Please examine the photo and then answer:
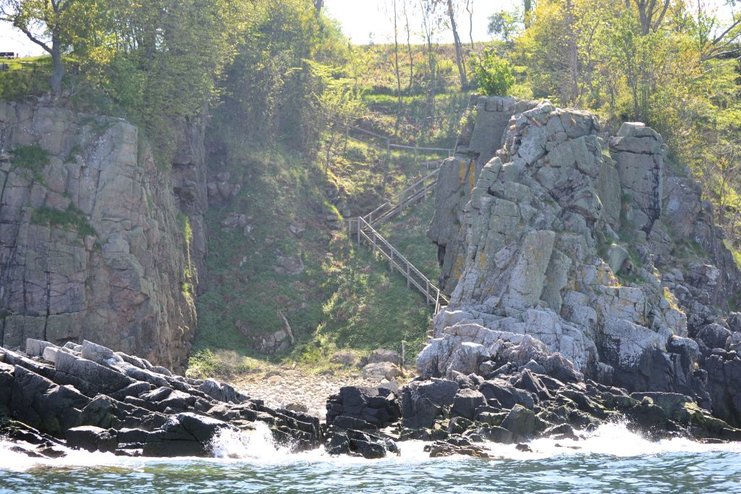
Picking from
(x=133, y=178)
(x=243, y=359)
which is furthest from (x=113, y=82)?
(x=243, y=359)

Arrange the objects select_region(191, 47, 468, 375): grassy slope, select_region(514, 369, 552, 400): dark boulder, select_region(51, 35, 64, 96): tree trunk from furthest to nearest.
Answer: select_region(191, 47, 468, 375): grassy slope, select_region(51, 35, 64, 96): tree trunk, select_region(514, 369, 552, 400): dark boulder

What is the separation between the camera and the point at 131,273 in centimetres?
5416

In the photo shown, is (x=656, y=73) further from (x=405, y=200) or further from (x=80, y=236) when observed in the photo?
(x=80, y=236)

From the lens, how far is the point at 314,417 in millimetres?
43156

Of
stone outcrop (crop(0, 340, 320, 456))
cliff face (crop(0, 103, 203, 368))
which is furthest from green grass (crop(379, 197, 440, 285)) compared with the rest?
stone outcrop (crop(0, 340, 320, 456))

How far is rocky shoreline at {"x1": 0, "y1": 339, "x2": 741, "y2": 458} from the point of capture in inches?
1558

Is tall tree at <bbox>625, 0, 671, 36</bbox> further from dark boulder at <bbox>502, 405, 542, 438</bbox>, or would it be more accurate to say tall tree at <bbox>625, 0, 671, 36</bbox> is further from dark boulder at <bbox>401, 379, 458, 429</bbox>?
dark boulder at <bbox>502, 405, 542, 438</bbox>

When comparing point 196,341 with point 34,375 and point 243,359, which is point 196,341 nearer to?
point 243,359

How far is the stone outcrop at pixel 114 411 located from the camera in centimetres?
3909

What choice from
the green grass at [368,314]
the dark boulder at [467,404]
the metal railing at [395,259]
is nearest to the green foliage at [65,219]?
the green grass at [368,314]

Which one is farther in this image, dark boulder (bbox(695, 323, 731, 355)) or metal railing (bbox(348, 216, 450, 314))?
metal railing (bbox(348, 216, 450, 314))

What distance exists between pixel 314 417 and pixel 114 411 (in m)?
6.87

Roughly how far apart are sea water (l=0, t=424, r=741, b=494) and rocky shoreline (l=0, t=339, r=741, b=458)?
71cm

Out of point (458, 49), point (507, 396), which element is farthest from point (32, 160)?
point (458, 49)
